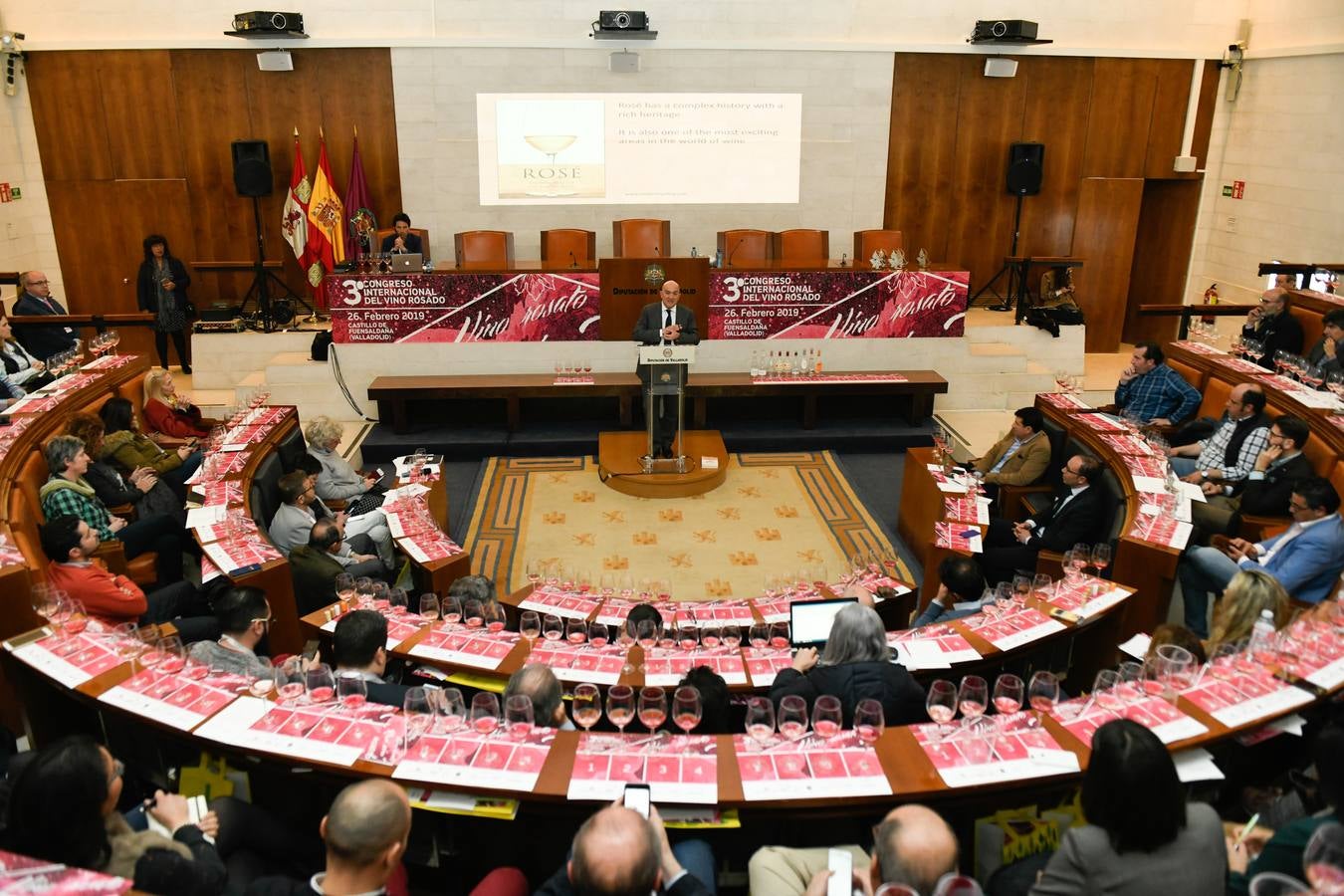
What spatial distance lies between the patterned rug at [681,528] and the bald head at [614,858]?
3932 mm

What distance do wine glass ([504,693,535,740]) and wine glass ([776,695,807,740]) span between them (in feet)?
2.65

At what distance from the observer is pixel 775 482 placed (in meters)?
8.12

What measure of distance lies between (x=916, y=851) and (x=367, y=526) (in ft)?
14.7

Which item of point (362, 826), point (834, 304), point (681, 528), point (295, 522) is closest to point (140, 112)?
point (295, 522)

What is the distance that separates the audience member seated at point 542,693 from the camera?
10.6 ft

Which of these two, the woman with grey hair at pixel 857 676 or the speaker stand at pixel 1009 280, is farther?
the speaker stand at pixel 1009 280

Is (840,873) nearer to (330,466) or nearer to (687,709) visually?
(687,709)

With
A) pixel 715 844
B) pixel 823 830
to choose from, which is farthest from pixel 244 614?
pixel 823 830

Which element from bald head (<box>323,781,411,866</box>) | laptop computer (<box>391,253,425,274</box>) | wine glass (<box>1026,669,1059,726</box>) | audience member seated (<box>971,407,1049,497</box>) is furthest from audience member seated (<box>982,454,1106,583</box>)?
laptop computer (<box>391,253,425,274</box>)

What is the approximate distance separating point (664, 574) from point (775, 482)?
6.37 feet

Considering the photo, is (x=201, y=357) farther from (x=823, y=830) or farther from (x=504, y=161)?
(x=823, y=830)

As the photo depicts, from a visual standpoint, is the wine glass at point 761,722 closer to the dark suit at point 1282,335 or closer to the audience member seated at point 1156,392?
the audience member seated at point 1156,392

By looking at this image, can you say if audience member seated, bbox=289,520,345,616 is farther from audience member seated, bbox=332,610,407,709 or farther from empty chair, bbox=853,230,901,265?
empty chair, bbox=853,230,901,265

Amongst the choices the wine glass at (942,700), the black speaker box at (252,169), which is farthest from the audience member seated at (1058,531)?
the black speaker box at (252,169)
